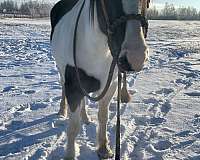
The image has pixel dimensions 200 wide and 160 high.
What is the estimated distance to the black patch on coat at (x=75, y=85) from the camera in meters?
3.84

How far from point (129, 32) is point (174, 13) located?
59.1 meters

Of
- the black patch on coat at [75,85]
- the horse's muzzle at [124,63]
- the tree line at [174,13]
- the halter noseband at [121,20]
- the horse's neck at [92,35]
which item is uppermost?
the halter noseband at [121,20]

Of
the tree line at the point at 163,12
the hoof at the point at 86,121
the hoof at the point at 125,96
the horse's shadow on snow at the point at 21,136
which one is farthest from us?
the tree line at the point at 163,12

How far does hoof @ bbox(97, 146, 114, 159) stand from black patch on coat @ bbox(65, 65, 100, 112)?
0.62 metres

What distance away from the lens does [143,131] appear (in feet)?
16.4

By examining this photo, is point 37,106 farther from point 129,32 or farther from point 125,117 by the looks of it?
point 129,32

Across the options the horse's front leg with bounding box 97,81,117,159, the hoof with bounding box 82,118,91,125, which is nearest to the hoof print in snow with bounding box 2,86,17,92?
the hoof with bounding box 82,118,91,125

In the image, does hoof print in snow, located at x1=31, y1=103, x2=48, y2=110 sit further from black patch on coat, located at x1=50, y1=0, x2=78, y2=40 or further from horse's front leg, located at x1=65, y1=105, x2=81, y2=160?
→ horse's front leg, located at x1=65, y1=105, x2=81, y2=160

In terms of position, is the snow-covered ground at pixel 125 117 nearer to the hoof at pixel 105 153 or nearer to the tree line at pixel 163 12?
the hoof at pixel 105 153

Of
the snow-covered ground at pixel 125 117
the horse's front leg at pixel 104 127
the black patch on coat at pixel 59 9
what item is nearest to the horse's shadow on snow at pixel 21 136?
the snow-covered ground at pixel 125 117

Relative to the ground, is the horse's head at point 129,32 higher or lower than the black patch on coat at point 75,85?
higher

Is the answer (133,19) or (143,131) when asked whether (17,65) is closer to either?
(143,131)

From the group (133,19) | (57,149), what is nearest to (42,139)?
(57,149)

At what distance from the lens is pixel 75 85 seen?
3.95 metres
